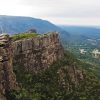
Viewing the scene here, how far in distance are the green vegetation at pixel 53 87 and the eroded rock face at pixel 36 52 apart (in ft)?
5.63

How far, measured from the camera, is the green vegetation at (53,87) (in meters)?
98.6

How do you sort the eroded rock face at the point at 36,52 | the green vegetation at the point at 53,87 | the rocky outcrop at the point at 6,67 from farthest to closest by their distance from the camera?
the eroded rock face at the point at 36,52, the green vegetation at the point at 53,87, the rocky outcrop at the point at 6,67

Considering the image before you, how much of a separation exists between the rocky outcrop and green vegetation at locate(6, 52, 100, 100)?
2.05m

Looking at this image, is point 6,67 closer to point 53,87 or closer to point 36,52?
point 36,52

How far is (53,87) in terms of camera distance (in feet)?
348

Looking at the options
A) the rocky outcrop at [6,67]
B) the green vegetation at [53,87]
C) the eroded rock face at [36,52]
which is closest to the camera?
the rocky outcrop at [6,67]

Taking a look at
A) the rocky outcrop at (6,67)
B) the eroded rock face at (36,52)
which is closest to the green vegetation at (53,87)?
the eroded rock face at (36,52)

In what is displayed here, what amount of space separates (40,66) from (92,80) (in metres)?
20.1

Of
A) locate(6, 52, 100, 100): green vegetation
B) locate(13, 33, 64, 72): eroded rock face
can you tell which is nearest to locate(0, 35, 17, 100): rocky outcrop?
locate(6, 52, 100, 100): green vegetation

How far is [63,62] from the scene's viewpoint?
11469cm

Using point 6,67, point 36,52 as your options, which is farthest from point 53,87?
point 6,67

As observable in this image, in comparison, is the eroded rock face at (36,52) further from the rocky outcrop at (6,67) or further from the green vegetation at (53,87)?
the rocky outcrop at (6,67)

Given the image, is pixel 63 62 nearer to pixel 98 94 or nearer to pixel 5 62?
pixel 98 94

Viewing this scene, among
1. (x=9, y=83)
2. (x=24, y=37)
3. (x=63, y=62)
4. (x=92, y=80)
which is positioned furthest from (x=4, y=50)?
(x=92, y=80)
